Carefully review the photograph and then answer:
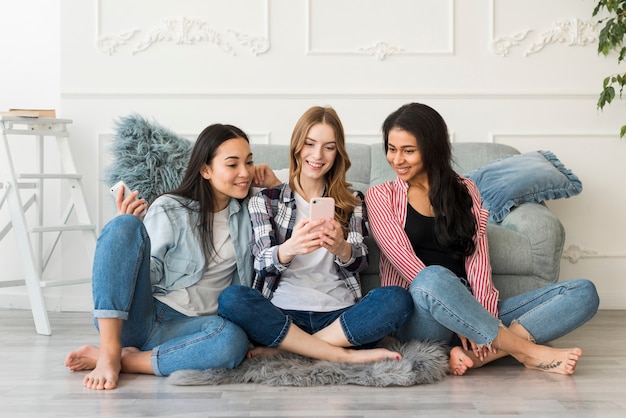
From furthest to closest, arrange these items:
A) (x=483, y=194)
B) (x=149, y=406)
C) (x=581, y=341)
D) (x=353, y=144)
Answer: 1. (x=353, y=144)
2. (x=483, y=194)
3. (x=581, y=341)
4. (x=149, y=406)

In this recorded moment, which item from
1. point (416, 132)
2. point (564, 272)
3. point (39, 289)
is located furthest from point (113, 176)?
point (564, 272)

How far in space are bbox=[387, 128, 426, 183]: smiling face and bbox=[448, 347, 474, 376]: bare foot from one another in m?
0.57

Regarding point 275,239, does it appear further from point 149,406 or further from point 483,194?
point 483,194

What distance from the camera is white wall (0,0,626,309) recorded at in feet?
11.7

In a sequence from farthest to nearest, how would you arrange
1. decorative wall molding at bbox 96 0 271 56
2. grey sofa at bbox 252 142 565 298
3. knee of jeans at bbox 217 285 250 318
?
decorative wall molding at bbox 96 0 271 56, grey sofa at bbox 252 142 565 298, knee of jeans at bbox 217 285 250 318

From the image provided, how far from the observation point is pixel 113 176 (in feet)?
9.66

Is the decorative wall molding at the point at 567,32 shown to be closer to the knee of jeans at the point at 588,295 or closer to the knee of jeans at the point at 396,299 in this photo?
the knee of jeans at the point at 588,295

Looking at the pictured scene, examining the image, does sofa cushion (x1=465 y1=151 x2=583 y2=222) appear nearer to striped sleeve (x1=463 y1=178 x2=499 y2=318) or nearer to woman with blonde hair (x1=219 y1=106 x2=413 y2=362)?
striped sleeve (x1=463 y1=178 x2=499 y2=318)

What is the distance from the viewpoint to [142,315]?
219cm

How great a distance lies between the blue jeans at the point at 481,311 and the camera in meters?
2.12

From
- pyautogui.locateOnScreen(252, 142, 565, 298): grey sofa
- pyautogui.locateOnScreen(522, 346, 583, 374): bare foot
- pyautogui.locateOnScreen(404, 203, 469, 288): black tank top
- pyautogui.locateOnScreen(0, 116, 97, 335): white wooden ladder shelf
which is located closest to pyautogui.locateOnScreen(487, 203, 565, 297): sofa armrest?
pyautogui.locateOnScreen(252, 142, 565, 298): grey sofa

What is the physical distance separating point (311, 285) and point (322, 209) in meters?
0.28

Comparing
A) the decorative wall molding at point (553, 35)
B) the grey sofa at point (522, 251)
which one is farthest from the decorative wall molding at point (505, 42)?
the grey sofa at point (522, 251)

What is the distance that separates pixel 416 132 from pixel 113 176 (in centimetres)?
126
